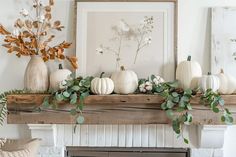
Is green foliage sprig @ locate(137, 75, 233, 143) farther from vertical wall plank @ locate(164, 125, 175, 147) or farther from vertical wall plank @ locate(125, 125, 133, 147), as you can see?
vertical wall plank @ locate(125, 125, 133, 147)

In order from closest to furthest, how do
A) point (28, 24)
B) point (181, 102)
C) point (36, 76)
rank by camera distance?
1. point (181, 102)
2. point (36, 76)
3. point (28, 24)

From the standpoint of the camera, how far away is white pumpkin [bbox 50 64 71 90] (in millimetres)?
2260

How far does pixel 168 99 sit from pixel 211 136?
0.46 metres

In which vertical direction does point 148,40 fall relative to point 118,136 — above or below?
above

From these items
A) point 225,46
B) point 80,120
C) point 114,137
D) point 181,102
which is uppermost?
point 225,46

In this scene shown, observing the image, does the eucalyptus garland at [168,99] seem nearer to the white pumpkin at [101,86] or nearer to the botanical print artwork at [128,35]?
the white pumpkin at [101,86]

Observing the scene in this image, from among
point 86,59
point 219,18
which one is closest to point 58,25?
point 86,59

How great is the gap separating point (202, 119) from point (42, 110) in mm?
1046

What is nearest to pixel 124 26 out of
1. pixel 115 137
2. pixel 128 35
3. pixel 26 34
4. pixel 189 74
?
pixel 128 35

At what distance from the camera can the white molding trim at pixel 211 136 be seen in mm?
2254

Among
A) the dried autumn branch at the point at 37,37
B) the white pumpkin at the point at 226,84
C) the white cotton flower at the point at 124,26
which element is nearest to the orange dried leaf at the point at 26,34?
the dried autumn branch at the point at 37,37

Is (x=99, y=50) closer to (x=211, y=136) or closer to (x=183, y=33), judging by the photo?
(x=183, y=33)

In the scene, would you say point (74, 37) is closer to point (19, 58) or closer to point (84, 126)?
point (19, 58)

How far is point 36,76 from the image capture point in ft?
7.48
